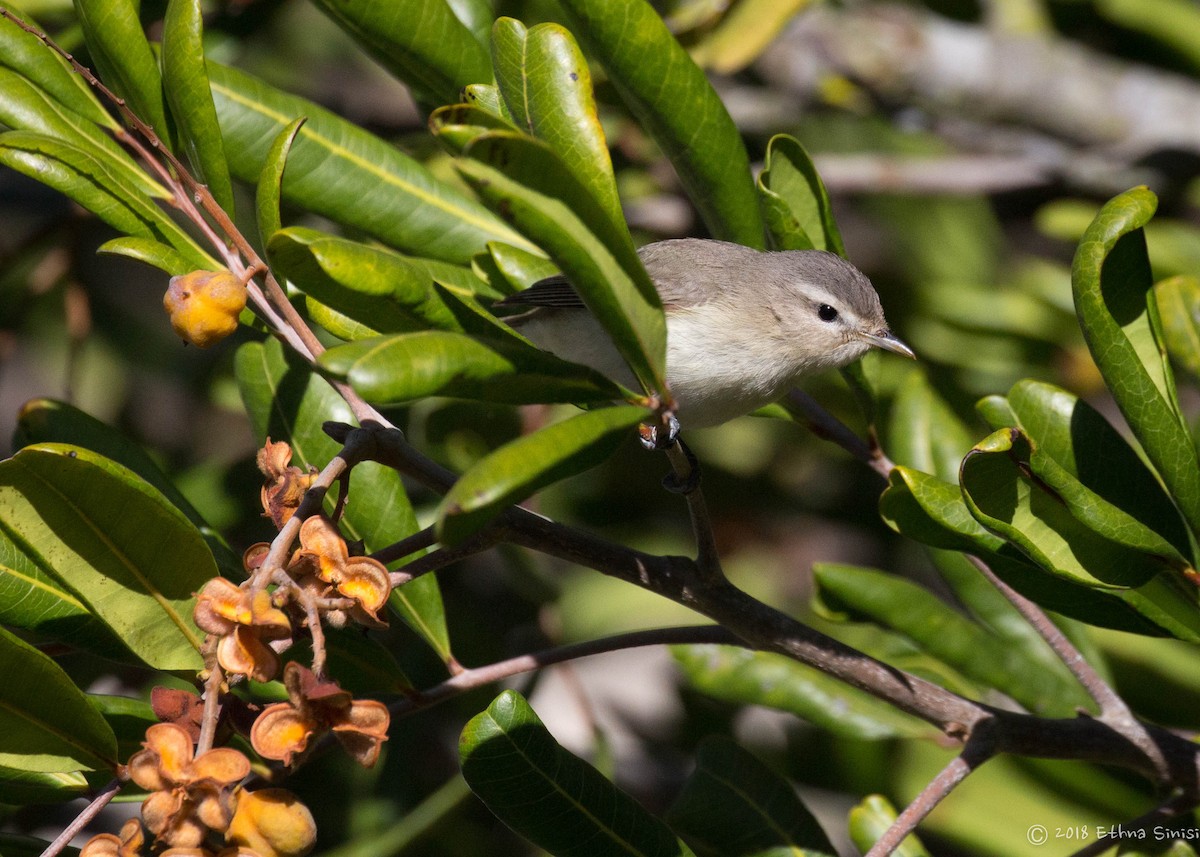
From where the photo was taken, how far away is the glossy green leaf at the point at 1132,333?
149 cm

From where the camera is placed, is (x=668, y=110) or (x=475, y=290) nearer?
(x=668, y=110)

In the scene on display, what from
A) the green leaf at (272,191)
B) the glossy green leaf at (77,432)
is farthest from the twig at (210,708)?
the glossy green leaf at (77,432)

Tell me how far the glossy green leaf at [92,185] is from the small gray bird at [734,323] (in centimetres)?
66

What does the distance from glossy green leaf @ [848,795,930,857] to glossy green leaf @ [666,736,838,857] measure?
0.05 meters

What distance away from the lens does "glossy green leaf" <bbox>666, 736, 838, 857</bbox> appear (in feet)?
6.17

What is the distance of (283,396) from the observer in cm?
182

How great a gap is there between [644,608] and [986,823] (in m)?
Result: 1.11

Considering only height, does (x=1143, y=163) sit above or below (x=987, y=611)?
above

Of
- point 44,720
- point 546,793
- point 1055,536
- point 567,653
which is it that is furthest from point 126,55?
point 1055,536

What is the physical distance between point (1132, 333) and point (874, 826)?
878 mm

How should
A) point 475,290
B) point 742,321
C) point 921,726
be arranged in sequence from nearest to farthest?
point 475,290 < point 921,726 < point 742,321

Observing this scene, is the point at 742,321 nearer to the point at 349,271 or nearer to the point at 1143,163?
the point at 349,271

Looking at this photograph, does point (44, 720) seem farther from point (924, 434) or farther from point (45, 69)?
point (924, 434)

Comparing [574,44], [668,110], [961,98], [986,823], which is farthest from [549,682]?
Answer: [574,44]
